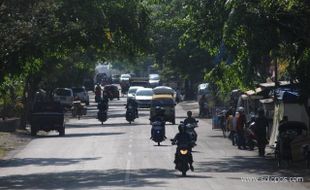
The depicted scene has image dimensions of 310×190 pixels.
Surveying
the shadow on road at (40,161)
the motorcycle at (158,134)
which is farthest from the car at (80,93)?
the shadow on road at (40,161)

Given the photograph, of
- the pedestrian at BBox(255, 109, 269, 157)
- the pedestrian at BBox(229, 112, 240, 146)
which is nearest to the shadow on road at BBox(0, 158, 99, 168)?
the pedestrian at BBox(255, 109, 269, 157)

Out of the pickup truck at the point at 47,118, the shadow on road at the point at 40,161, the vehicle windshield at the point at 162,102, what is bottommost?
the shadow on road at the point at 40,161

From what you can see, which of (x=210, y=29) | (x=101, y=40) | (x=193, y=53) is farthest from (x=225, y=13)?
(x=193, y=53)

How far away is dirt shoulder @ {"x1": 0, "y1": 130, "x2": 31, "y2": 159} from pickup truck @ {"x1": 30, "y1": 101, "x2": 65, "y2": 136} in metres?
0.78

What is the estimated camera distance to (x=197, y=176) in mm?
25344

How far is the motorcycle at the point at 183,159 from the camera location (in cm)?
2544

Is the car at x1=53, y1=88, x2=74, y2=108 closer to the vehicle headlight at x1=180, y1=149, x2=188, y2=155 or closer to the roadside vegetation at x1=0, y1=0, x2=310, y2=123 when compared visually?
the roadside vegetation at x1=0, y1=0, x2=310, y2=123

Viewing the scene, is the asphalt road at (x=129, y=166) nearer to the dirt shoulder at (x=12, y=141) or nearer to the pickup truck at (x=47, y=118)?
the dirt shoulder at (x=12, y=141)

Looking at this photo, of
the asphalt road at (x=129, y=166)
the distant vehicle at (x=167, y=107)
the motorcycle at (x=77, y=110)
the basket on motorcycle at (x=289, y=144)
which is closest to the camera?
the asphalt road at (x=129, y=166)

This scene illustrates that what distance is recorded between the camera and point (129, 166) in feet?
94.0

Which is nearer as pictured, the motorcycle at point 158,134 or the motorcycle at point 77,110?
the motorcycle at point 158,134

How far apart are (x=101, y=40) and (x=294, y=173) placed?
334 inches

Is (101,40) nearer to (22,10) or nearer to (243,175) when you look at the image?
(22,10)

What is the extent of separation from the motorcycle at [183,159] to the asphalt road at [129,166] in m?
0.30
